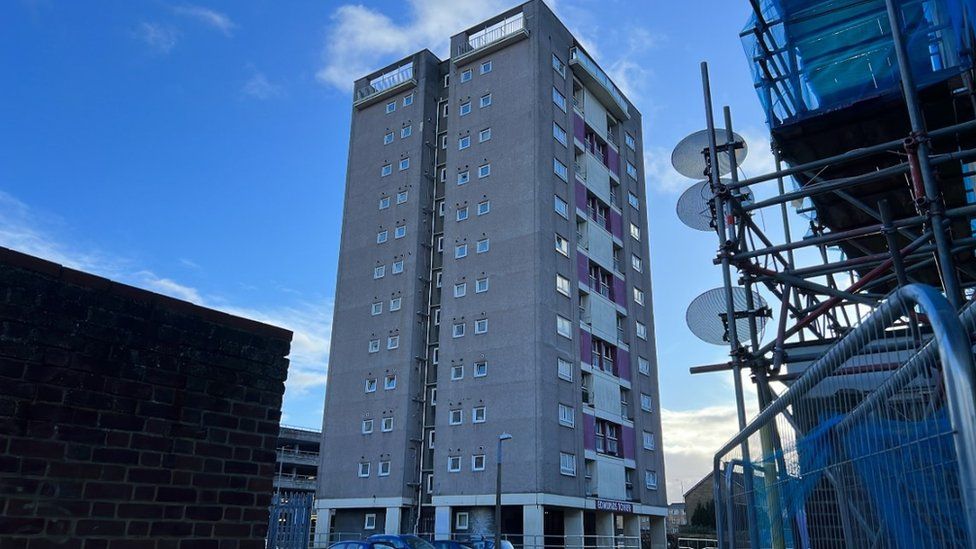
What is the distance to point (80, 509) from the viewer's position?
3910 mm

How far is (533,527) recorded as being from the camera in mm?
33094

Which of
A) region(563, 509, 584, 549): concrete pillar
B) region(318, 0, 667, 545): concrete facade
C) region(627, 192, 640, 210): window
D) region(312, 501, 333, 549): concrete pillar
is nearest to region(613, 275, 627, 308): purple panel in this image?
region(318, 0, 667, 545): concrete facade

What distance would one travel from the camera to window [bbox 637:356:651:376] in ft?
148

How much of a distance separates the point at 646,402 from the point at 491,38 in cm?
2559

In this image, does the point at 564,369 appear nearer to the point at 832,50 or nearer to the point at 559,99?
the point at 559,99

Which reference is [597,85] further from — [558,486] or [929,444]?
[929,444]

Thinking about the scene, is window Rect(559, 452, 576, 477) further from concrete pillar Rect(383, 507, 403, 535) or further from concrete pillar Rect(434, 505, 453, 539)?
concrete pillar Rect(383, 507, 403, 535)

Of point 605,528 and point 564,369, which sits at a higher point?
point 564,369

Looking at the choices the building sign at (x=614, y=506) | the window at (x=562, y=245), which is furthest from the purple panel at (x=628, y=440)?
the window at (x=562, y=245)

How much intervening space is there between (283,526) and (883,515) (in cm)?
1375

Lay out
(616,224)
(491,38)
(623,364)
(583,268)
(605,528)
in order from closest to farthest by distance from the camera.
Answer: (605,528) → (583,268) → (623,364) → (491,38) → (616,224)

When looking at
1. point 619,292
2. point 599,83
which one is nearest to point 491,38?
point 599,83

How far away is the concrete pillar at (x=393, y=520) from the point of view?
123 ft

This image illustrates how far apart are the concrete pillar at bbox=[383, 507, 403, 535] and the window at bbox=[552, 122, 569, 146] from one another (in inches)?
911
